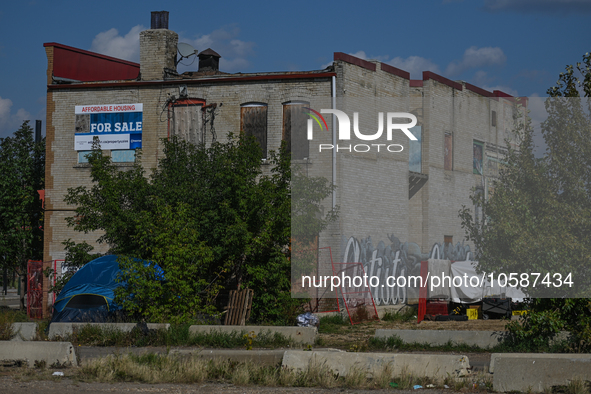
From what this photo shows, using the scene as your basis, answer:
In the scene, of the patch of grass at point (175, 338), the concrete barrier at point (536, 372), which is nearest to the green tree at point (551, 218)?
the concrete barrier at point (536, 372)

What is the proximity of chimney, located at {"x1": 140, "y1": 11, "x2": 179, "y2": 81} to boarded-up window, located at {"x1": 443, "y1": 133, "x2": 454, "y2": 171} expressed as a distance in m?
13.0

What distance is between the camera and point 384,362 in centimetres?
1076

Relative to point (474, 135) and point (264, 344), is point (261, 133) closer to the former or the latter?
point (264, 344)

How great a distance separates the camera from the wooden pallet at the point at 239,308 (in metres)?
18.5

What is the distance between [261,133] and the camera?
23.8 metres

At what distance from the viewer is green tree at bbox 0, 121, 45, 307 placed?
26.6 metres

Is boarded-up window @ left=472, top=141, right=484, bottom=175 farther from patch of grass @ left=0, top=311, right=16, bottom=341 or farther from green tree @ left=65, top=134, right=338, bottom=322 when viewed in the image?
patch of grass @ left=0, top=311, right=16, bottom=341

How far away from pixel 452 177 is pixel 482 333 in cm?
1632

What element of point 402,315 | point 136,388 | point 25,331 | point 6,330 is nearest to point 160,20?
point 25,331

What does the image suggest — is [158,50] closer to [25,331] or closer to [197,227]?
[197,227]

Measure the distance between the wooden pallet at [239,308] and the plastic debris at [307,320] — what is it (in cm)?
151

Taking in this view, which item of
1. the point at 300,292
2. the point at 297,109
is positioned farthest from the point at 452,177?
the point at 300,292

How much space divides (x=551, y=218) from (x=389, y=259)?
12.4 metres

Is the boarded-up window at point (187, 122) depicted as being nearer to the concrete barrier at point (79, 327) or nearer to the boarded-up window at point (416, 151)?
the boarded-up window at point (416, 151)
